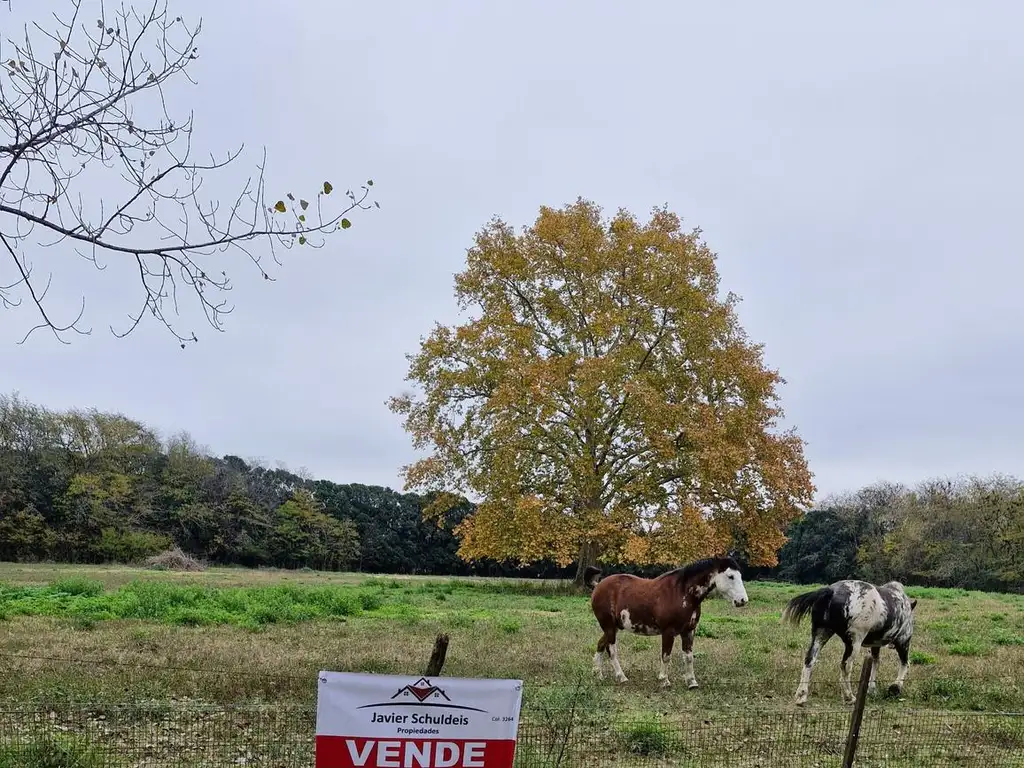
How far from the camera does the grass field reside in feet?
25.6

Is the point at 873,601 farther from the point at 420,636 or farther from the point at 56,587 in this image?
the point at 56,587

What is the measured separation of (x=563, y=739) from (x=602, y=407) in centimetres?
1914

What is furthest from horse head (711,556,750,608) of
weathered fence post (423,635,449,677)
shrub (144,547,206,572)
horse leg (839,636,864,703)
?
shrub (144,547,206,572)

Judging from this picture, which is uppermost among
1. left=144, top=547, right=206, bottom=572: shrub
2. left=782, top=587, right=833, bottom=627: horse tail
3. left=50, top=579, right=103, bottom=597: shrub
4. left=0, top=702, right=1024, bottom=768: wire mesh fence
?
left=782, top=587, right=833, bottom=627: horse tail

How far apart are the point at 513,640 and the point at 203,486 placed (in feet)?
155

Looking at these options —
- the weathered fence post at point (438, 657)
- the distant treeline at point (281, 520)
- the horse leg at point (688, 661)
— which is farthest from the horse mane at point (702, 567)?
the distant treeline at point (281, 520)

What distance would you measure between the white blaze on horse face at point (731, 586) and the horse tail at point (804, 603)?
1.85 feet

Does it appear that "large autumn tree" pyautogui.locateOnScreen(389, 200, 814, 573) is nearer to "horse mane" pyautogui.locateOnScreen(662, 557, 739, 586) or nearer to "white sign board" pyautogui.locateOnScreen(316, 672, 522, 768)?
"horse mane" pyautogui.locateOnScreen(662, 557, 739, 586)

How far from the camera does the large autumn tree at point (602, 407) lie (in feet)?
80.3

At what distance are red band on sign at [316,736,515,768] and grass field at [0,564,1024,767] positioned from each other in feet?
8.45

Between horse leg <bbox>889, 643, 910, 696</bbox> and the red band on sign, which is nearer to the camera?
the red band on sign

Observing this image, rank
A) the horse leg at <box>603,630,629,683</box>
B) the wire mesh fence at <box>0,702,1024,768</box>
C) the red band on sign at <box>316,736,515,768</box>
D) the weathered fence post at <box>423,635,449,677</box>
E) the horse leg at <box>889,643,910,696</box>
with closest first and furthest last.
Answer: the red band on sign at <box>316,736,515,768</box> → the weathered fence post at <box>423,635,449,677</box> → the wire mesh fence at <box>0,702,1024,768</box> → the horse leg at <box>889,643,910,696</box> → the horse leg at <box>603,630,629,683</box>

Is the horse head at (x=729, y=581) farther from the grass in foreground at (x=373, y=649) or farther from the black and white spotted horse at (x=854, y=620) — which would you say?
the grass in foreground at (x=373, y=649)

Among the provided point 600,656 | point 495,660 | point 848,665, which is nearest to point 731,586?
point 848,665
